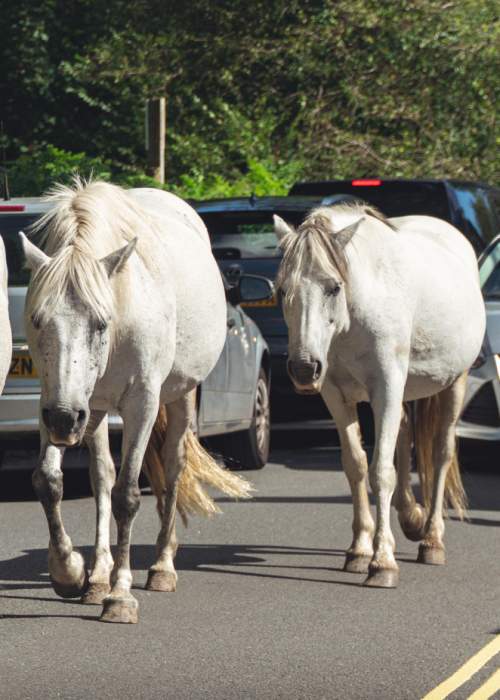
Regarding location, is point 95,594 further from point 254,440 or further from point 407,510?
point 254,440

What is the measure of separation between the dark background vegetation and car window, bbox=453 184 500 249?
913 centimetres

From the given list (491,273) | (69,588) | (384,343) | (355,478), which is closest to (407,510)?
(355,478)

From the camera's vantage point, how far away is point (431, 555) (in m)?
9.70

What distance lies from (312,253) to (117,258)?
4.64 feet

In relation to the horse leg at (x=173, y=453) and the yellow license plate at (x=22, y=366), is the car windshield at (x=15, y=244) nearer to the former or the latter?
the yellow license plate at (x=22, y=366)

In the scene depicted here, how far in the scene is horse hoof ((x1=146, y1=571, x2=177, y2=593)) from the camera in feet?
28.9

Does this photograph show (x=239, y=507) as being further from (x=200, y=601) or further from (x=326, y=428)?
(x=326, y=428)

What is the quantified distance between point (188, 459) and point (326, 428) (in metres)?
7.42

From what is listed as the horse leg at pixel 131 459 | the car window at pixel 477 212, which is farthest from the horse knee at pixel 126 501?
the car window at pixel 477 212

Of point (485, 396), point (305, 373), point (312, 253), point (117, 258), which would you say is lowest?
point (485, 396)

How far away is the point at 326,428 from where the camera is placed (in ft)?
56.2

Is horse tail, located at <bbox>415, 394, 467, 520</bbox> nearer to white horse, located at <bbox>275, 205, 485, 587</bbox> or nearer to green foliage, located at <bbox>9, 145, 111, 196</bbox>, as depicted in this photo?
white horse, located at <bbox>275, 205, 485, 587</bbox>

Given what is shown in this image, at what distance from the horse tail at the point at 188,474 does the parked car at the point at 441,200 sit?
266 inches

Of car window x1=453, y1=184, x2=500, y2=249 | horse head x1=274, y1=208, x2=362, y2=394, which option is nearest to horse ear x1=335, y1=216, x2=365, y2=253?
horse head x1=274, y1=208, x2=362, y2=394
